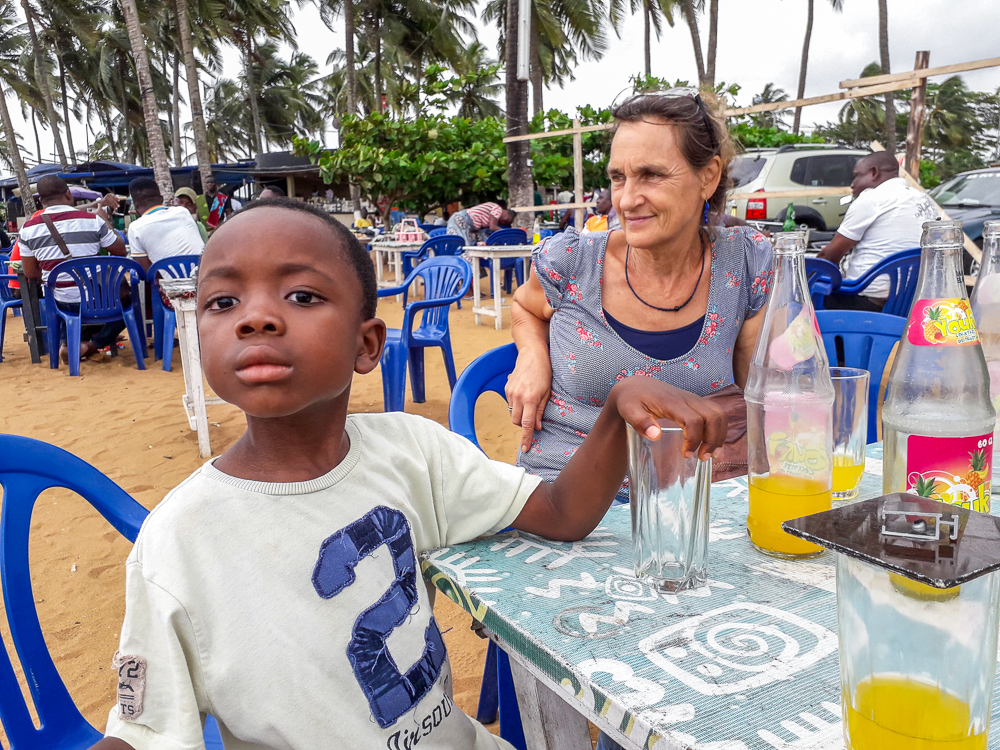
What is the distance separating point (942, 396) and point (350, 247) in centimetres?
92

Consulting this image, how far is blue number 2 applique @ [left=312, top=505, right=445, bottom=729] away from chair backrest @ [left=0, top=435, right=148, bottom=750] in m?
0.46

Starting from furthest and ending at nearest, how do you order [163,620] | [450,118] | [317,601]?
[450,118] → [317,601] → [163,620]

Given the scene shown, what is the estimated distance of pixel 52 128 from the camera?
29203 millimetres

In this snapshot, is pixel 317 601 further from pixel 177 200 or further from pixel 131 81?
pixel 131 81

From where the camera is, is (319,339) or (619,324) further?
(619,324)

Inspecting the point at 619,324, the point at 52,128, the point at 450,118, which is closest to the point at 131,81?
the point at 52,128

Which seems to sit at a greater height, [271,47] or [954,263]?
[271,47]

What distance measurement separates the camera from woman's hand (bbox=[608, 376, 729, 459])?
0.89 m

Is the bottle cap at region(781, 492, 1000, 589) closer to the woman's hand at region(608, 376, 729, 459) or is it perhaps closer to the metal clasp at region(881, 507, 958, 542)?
the metal clasp at region(881, 507, 958, 542)

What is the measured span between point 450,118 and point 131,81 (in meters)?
29.1

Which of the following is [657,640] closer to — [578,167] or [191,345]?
[191,345]

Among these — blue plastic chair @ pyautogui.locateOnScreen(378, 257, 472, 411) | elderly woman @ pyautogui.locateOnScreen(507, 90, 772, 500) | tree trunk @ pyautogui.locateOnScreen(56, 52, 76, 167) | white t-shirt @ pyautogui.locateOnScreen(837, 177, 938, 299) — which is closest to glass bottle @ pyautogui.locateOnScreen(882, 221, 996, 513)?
elderly woman @ pyautogui.locateOnScreen(507, 90, 772, 500)

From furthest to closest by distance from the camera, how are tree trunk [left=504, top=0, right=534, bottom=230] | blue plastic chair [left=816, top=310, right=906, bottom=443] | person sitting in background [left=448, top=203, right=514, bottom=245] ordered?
1. person sitting in background [left=448, top=203, right=514, bottom=245]
2. tree trunk [left=504, top=0, right=534, bottom=230]
3. blue plastic chair [left=816, top=310, right=906, bottom=443]

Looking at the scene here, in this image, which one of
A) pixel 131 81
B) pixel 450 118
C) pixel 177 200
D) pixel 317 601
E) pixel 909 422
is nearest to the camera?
pixel 317 601
